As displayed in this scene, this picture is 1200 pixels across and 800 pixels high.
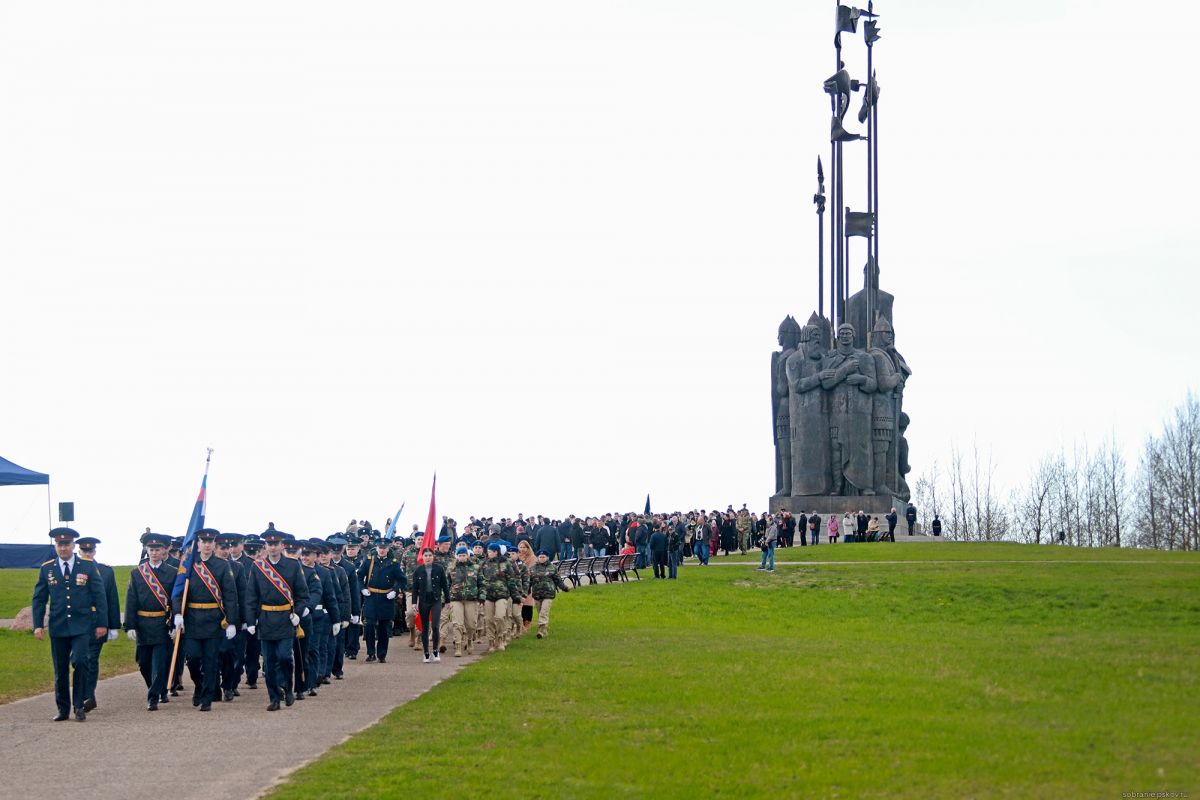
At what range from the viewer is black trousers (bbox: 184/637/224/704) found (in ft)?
54.8

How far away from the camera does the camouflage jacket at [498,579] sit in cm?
2320

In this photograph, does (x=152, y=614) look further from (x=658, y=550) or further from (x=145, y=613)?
(x=658, y=550)

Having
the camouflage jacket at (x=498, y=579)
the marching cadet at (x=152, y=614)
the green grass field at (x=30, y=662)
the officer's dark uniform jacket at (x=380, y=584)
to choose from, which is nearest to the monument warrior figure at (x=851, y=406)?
the green grass field at (x=30, y=662)

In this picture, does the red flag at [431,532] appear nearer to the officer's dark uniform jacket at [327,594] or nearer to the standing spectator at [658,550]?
the officer's dark uniform jacket at [327,594]

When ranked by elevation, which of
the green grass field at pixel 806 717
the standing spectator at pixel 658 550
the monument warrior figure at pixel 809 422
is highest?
the monument warrior figure at pixel 809 422

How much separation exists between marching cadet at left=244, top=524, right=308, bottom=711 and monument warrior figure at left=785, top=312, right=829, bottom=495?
40226 millimetres

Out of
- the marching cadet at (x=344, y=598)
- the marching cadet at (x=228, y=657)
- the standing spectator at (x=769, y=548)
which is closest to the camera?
the marching cadet at (x=228, y=657)

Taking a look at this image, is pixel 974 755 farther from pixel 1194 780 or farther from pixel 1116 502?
pixel 1116 502

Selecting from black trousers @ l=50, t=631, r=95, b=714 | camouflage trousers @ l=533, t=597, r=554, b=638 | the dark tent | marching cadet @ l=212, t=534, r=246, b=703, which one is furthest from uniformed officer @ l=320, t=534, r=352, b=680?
the dark tent

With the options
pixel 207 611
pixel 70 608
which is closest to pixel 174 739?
pixel 70 608

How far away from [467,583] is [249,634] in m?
5.12

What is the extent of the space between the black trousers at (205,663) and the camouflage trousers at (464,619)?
21.0ft

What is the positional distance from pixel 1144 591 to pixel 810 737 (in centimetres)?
1849

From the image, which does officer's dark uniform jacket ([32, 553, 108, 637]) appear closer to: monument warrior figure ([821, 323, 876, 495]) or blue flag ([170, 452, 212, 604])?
blue flag ([170, 452, 212, 604])
